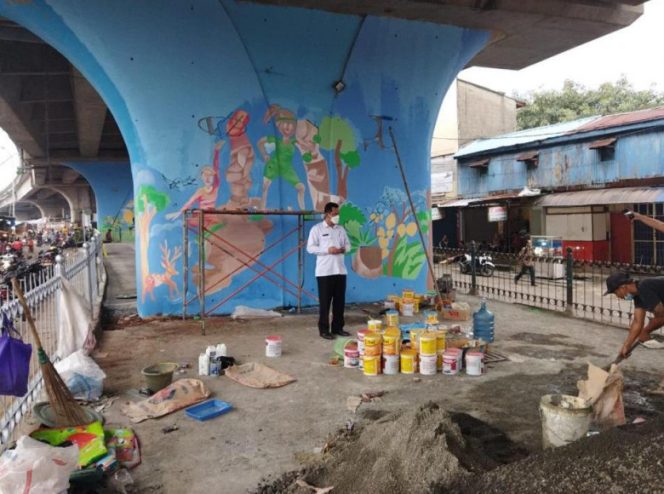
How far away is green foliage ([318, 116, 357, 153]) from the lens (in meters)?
9.02

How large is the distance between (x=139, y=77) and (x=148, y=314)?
12.2 feet

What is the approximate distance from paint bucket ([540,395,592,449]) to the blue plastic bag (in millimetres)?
3709

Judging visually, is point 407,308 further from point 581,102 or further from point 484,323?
point 581,102

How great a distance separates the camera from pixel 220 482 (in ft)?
10.9

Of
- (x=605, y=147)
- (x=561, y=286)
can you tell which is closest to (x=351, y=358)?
(x=561, y=286)

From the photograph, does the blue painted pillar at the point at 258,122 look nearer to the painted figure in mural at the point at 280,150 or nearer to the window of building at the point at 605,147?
the painted figure in mural at the point at 280,150

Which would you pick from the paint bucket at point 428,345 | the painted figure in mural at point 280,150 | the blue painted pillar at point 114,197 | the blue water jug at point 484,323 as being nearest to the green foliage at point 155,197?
the painted figure in mural at point 280,150

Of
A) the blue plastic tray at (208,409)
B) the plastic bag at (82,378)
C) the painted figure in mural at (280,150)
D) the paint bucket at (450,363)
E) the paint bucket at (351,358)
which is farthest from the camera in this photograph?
the painted figure in mural at (280,150)

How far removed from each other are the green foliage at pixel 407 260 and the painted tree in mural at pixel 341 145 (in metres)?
1.48

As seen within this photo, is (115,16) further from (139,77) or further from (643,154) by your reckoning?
(643,154)

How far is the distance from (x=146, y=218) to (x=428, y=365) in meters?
5.15

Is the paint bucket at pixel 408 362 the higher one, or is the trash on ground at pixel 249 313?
the trash on ground at pixel 249 313

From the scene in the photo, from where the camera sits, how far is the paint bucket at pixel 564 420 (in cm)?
324

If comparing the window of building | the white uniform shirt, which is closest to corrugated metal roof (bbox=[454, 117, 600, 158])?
the window of building
